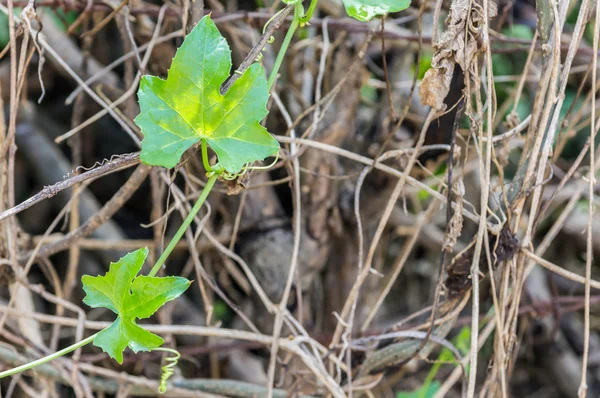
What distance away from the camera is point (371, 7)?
539 millimetres

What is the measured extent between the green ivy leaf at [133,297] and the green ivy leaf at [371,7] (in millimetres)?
264

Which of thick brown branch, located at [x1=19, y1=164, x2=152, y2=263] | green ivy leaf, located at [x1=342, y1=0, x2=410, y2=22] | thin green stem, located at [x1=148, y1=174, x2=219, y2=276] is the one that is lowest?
thick brown branch, located at [x1=19, y1=164, x2=152, y2=263]

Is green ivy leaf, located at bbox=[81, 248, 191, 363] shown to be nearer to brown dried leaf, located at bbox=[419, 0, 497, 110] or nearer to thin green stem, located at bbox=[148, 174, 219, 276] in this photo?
thin green stem, located at bbox=[148, 174, 219, 276]

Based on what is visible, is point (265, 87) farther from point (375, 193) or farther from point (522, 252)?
point (375, 193)

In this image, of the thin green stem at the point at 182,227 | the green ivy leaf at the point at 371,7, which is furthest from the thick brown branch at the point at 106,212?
the green ivy leaf at the point at 371,7

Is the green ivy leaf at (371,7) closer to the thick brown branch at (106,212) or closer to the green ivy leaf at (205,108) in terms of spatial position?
the green ivy leaf at (205,108)

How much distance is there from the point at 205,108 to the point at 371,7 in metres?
0.16

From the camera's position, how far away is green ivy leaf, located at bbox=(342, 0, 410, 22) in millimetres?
534

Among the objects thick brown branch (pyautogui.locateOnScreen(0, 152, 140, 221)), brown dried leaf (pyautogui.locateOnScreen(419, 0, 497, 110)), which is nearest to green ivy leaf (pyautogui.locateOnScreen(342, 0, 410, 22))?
brown dried leaf (pyautogui.locateOnScreen(419, 0, 497, 110))

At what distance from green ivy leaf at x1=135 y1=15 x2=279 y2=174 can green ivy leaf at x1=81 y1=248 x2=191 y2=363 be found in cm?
10

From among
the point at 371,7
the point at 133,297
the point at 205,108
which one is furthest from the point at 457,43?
the point at 133,297

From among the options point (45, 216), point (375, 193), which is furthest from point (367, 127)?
point (45, 216)

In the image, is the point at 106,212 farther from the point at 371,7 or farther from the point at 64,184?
the point at 371,7

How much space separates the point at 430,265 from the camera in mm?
1714
